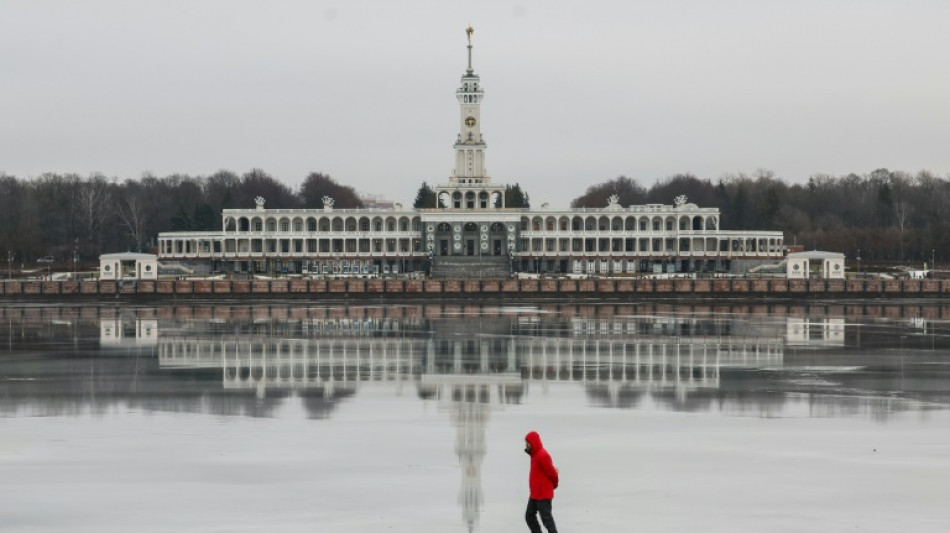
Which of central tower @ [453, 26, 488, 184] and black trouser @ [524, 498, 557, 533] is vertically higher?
central tower @ [453, 26, 488, 184]

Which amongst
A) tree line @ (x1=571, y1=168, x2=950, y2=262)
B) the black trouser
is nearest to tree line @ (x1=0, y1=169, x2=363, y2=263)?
tree line @ (x1=571, y1=168, x2=950, y2=262)

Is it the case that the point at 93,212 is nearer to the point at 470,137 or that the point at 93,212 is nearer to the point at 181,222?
the point at 181,222

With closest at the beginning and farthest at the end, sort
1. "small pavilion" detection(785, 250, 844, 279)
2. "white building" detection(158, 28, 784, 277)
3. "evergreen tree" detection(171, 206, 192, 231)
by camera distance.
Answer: "small pavilion" detection(785, 250, 844, 279) < "white building" detection(158, 28, 784, 277) < "evergreen tree" detection(171, 206, 192, 231)

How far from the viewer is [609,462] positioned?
27.8 meters

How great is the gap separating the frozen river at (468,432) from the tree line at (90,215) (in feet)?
357

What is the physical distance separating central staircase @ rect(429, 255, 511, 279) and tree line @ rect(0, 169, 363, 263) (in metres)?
35.5

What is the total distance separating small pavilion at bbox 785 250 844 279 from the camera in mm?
128375

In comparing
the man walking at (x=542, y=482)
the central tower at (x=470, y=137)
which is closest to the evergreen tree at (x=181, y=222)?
the central tower at (x=470, y=137)

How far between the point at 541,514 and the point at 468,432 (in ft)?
35.7

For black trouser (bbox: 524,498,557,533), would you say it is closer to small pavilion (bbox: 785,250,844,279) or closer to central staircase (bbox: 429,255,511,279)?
small pavilion (bbox: 785,250,844,279)

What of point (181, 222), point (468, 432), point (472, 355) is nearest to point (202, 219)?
point (181, 222)

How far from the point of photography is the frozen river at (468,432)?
2338cm

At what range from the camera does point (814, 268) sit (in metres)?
139

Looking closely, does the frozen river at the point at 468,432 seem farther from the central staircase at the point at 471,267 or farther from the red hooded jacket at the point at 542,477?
the central staircase at the point at 471,267
